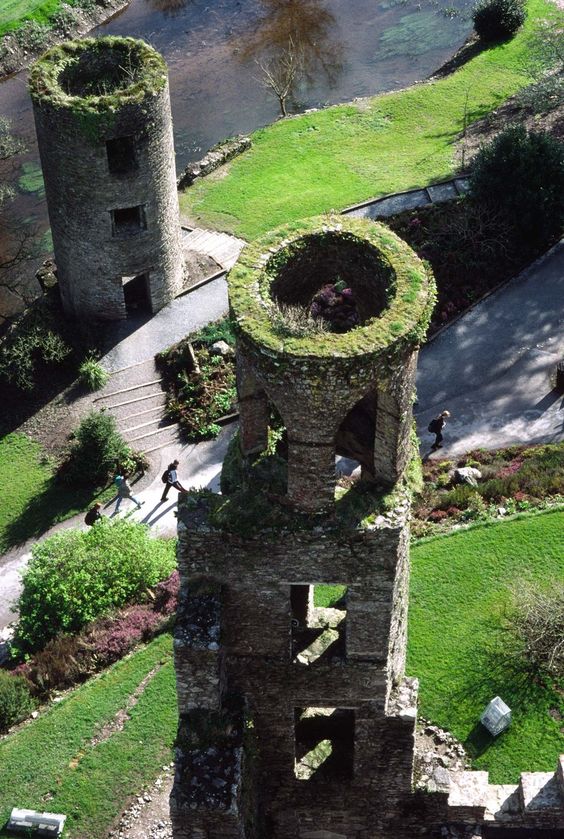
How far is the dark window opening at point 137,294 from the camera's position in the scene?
37.8 meters

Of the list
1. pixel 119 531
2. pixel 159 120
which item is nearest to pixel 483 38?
pixel 159 120

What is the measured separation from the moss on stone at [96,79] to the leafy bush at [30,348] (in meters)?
6.85

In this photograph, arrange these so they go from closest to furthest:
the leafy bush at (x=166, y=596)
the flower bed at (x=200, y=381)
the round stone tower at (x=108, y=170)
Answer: the leafy bush at (x=166, y=596)
the round stone tower at (x=108, y=170)
the flower bed at (x=200, y=381)

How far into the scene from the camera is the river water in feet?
168

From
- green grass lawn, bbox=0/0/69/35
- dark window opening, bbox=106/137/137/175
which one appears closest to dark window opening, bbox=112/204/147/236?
dark window opening, bbox=106/137/137/175

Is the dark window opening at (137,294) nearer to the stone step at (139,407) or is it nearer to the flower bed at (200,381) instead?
the flower bed at (200,381)

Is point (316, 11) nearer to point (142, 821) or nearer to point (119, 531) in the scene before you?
point (119, 531)

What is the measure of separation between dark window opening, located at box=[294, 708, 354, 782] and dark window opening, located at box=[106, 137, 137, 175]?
1955cm

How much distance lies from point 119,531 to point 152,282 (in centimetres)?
1120

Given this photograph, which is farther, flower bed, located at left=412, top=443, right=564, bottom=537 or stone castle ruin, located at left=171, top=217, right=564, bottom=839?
flower bed, located at left=412, top=443, right=564, bottom=537

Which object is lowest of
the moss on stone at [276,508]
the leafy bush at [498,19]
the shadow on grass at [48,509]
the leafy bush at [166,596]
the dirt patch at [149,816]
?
the dirt patch at [149,816]

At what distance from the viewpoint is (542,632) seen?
2448 centimetres

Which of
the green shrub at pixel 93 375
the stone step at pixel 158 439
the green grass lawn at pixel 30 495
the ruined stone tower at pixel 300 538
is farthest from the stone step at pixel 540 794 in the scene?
the green shrub at pixel 93 375

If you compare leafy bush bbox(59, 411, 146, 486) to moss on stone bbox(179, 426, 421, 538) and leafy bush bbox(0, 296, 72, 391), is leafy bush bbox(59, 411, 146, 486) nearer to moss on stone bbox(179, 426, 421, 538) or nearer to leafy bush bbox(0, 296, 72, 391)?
leafy bush bbox(0, 296, 72, 391)
